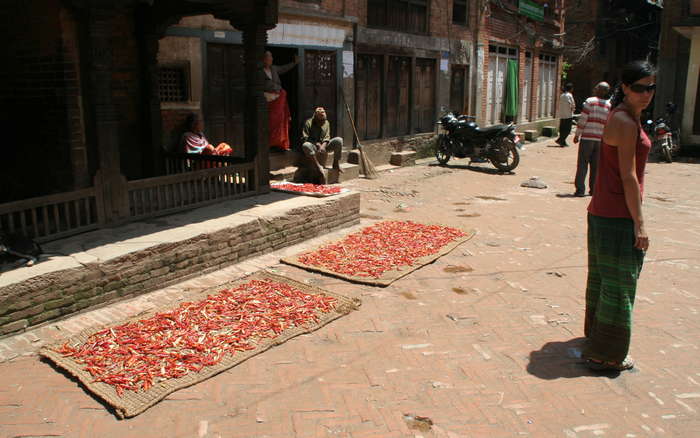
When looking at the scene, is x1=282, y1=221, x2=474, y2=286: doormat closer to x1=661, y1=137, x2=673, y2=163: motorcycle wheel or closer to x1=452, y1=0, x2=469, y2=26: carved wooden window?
x1=452, y1=0, x2=469, y2=26: carved wooden window

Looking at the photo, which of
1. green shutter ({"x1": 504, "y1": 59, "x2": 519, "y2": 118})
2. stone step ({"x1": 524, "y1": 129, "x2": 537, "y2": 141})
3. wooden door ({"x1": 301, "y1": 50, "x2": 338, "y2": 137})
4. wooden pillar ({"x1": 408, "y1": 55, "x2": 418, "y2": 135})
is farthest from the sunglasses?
stone step ({"x1": 524, "y1": 129, "x2": 537, "y2": 141})

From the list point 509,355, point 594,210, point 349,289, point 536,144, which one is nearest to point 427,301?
point 349,289

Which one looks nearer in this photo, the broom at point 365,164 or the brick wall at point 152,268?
the brick wall at point 152,268

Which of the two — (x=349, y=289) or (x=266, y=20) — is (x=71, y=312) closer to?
(x=349, y=289)

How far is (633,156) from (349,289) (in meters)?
2.88

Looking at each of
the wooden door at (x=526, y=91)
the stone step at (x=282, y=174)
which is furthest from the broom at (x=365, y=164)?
the wooden door at (x=526, y=91)

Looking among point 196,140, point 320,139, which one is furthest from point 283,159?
point 196,140

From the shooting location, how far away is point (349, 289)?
566 centimetres

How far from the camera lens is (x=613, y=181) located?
12.7 feet

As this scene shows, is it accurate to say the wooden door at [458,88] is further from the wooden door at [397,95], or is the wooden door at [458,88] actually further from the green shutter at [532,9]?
the green shutter at [532,9]

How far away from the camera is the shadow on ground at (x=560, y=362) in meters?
4.02

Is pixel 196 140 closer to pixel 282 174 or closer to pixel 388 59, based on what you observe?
pixel 282 174

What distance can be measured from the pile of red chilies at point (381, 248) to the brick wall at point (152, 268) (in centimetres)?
50

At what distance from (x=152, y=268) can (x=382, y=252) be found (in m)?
2.61
